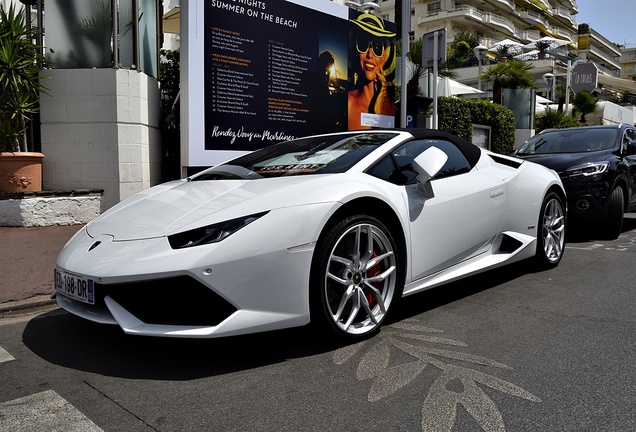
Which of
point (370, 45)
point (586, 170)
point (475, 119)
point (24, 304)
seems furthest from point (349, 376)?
point (475, 119)

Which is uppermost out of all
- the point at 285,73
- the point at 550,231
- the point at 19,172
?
the point at 285,73

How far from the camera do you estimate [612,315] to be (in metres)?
3.75

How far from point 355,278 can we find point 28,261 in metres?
3.81

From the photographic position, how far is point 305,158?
3850 millimetres

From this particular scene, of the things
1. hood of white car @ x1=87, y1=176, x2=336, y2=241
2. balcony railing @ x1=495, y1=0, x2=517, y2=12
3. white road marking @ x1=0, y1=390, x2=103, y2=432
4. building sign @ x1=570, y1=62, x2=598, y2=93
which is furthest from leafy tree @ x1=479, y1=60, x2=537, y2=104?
balcony railing @ x1=495, y1=0, x2=517, y2=12

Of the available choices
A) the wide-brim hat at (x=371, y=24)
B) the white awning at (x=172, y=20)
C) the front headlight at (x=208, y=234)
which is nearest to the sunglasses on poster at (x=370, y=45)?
the wide-brim hat at (x=371, y=24)

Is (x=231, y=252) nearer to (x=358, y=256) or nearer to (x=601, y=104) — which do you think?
(x=358, y=256)

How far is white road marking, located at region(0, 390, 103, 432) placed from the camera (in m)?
2.24

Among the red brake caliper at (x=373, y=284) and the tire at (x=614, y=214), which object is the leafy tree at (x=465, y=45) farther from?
the red brake caliper at (x=373, y=284)

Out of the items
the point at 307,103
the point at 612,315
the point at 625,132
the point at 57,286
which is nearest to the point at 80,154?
the point at 307,103

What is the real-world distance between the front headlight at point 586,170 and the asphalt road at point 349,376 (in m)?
3.09

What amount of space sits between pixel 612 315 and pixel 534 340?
2.89ft

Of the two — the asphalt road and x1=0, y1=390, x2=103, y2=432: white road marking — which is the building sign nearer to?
the asphalt road

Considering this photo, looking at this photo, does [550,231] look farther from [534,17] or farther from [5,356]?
[534,17]
